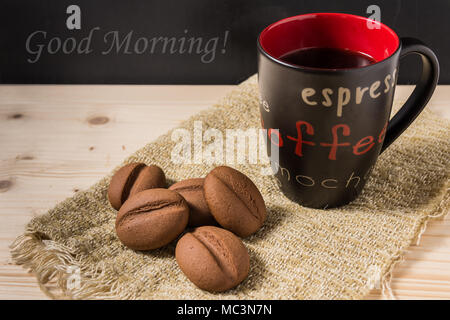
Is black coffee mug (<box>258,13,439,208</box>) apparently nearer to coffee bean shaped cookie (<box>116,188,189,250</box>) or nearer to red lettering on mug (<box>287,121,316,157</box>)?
red lettering on mug (<box>287,121,316,157</box>)

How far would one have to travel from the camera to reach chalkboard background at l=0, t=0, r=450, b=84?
97cm

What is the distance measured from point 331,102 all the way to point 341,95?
1cm

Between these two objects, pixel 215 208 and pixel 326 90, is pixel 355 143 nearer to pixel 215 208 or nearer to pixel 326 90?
pixel 326 90

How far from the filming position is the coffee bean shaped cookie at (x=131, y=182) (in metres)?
0.72

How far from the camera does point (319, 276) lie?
63cm

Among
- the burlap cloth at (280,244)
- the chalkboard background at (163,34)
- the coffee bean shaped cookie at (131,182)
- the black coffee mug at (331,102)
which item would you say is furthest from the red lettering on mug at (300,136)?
the chalkboard background at (163,34)

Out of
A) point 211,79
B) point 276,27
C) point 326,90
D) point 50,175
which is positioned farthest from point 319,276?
point 211,79

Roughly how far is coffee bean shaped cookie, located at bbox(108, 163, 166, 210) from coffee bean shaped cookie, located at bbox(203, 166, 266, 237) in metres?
0.09

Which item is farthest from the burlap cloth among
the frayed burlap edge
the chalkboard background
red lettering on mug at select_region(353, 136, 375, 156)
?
the chalkboard background

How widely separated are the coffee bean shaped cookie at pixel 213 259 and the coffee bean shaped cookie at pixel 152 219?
0.07 feet

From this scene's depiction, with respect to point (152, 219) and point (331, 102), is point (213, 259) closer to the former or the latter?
point (152, 219)

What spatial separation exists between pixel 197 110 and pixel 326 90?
1.45 ft

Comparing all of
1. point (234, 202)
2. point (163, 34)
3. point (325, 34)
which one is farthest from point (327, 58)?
point (163, 34)

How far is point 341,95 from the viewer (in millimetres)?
601
